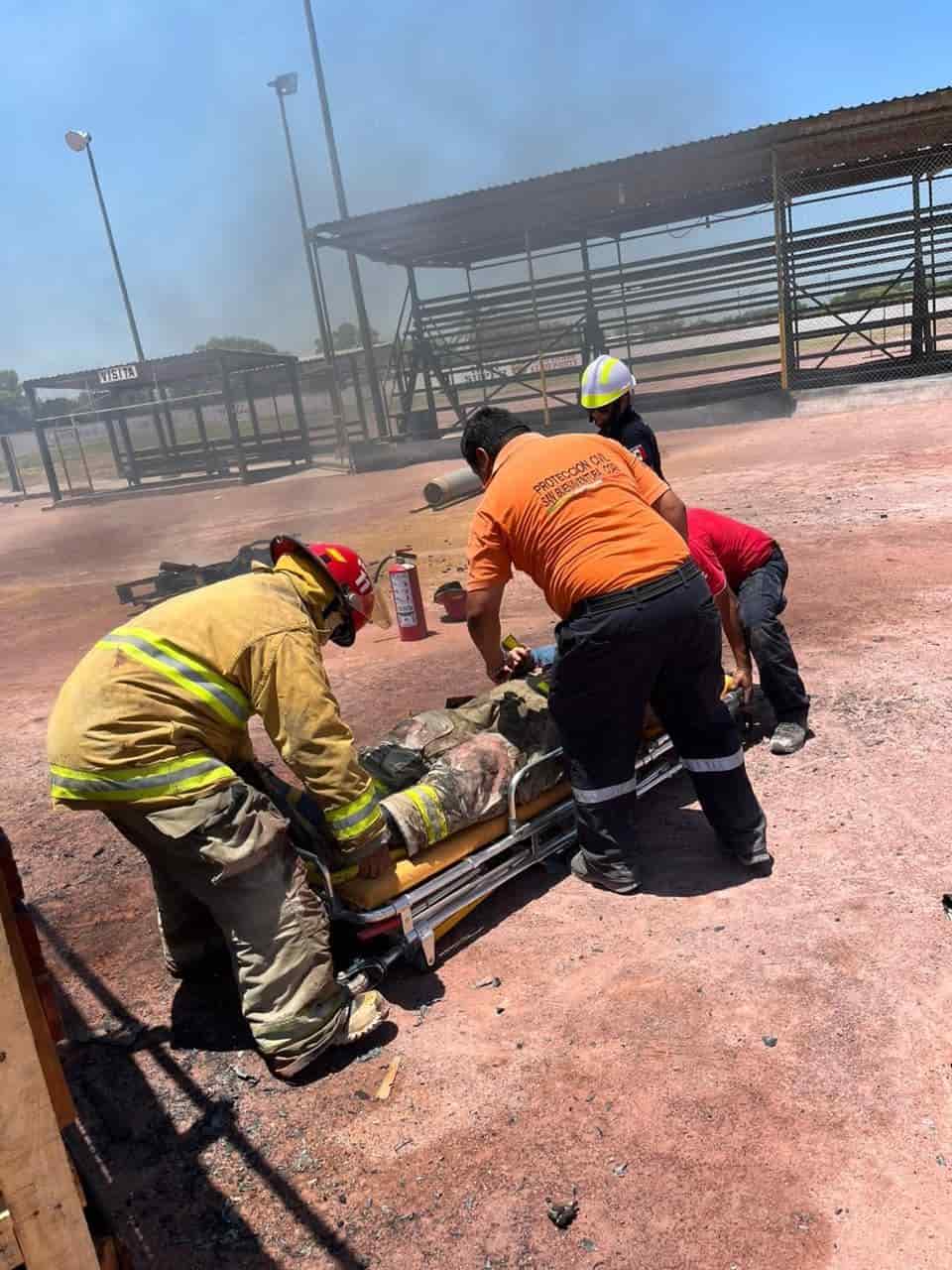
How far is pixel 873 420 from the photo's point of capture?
46.9 feet

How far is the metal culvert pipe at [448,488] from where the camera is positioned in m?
13.4

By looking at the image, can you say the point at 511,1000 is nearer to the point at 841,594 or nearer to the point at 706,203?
the point at 841,594

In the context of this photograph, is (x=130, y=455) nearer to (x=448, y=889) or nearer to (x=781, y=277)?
(x=781, y=277)

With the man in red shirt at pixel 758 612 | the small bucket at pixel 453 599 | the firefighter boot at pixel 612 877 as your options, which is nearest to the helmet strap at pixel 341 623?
the firefighter boot at pixel 612 877

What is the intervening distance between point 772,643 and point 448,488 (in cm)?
933

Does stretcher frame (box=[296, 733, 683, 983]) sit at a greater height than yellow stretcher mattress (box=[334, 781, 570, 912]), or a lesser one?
lesser

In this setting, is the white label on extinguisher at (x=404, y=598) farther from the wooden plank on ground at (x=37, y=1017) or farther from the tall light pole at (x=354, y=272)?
the tall light pole at (x=354, y=272)

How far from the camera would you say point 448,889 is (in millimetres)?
3307

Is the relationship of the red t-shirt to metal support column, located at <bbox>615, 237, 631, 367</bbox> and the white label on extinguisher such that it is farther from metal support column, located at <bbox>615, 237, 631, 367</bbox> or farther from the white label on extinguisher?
metal support column, located at <bbox>615, 237, 631, 367</bbox>

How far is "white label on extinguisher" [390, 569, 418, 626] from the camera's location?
709cm

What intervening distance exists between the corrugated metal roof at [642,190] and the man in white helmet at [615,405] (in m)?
12.2

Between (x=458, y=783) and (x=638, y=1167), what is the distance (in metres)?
1.41

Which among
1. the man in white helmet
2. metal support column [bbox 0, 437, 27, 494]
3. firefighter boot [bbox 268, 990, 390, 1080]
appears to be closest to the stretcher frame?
firefighter boot [bbox 268, 990, 390, 1080]

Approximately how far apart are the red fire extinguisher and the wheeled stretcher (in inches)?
139
